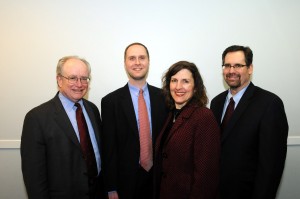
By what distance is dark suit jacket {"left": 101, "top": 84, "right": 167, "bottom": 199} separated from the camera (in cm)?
229

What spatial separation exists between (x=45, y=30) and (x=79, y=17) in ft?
1.47

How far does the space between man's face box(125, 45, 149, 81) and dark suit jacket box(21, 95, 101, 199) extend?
2.54 ft

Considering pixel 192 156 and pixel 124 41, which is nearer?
pixel 192 156

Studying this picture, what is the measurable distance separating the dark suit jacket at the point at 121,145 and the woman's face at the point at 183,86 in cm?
58

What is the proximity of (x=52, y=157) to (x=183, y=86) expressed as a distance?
3.75ft

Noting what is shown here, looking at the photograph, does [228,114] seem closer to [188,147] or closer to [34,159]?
[188,147]

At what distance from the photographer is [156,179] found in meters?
1.95

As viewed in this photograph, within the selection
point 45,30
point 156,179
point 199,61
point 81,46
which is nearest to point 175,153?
point 156,179

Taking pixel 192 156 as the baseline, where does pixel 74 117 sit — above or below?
above

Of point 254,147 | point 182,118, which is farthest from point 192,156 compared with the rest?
point 254,147

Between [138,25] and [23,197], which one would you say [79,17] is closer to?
[138,25]

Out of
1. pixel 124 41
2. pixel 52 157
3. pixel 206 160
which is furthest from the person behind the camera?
pixel 124 41

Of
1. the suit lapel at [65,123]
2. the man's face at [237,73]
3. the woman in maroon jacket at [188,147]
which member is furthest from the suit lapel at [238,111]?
the suit lapel at [65,123]

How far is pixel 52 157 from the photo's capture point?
1923mm
